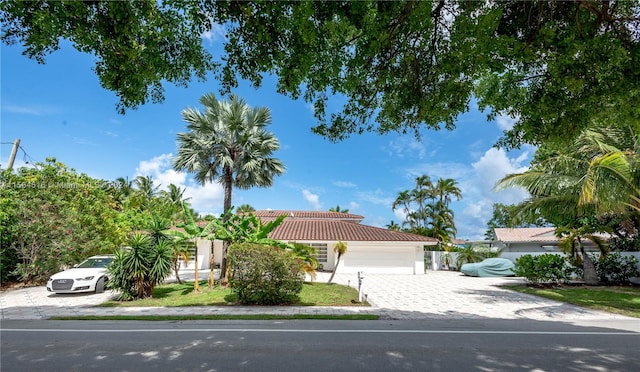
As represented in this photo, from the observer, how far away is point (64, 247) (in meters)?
15.1

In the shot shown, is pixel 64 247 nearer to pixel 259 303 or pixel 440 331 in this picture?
pixel 259 303

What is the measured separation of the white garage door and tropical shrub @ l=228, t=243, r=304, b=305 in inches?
511

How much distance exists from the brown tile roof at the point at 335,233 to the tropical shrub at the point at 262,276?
11.8 metres

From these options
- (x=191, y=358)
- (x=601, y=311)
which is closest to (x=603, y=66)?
(x=191, y=358)

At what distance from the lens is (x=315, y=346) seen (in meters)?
6.12

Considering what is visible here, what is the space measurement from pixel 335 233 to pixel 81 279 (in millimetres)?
16140

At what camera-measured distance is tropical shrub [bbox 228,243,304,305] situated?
10953mm

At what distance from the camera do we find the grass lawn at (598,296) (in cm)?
1081

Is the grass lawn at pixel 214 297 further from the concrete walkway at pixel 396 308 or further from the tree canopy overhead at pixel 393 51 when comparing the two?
the tree canopy overhead at pixel 393 51

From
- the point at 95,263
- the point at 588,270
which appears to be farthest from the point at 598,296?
the point at 95,263

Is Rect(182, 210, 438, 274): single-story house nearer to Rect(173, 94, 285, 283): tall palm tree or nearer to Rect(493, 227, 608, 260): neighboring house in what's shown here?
Rect(173, 94, 285, 283): tall palm tree

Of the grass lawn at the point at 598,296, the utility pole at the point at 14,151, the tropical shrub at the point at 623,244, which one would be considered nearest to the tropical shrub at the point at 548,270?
the grass lawn at the point at 598,296

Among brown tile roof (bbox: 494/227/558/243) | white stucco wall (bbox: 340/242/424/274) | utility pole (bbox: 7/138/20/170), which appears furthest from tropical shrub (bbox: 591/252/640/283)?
utility pole (bbox: 7/138/20/170)

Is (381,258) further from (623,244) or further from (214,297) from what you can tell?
(214,297)
